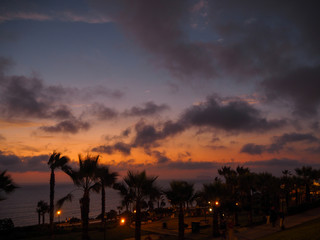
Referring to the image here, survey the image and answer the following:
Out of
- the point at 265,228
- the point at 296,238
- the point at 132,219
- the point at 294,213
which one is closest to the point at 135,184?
the point at 296,238

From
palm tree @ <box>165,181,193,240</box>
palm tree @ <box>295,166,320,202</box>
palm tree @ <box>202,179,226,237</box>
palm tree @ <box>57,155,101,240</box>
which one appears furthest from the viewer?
palm tree @ <box>295,166,320,202</box>

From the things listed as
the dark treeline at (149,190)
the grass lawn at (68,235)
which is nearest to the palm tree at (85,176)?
the dark treeline at (149,190)

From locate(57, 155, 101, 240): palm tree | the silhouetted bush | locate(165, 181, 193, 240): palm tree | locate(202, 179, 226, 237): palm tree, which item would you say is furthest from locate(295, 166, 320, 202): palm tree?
the silhouetted bush

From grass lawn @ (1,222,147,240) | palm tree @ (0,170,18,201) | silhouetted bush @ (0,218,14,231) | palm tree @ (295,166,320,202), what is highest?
palm tree @ (0,170,18,201)

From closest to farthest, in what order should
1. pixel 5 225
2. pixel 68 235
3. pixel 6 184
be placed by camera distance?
1. pixel 6 184
2. pixel 68 235
3. pixel 5 225

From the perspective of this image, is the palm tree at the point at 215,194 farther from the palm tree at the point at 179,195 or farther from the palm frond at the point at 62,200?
the palm frond at the point at 62,200

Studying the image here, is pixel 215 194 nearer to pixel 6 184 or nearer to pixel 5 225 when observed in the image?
pixel 6 184

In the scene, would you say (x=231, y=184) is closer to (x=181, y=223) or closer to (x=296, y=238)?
(x=181, y=223)

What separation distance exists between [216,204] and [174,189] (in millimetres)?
6075

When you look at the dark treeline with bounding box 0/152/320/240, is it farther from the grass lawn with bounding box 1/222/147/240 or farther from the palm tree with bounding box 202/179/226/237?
the grass lawn with bounding box 1/222/147/240

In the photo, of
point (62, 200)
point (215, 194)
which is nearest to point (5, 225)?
point (62, 200)

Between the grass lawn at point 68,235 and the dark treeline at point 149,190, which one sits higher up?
the dark treeline at point 149,190

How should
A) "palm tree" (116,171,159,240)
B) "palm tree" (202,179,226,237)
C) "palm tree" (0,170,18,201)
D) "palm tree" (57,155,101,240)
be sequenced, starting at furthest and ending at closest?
"palm tree" (202,179,226,237) < "palm tree" (57,155,101,240) < "palm tree" (116,171,159,240) < "palm tree" (0,170,18,201)

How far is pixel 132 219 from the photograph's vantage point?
126ft
